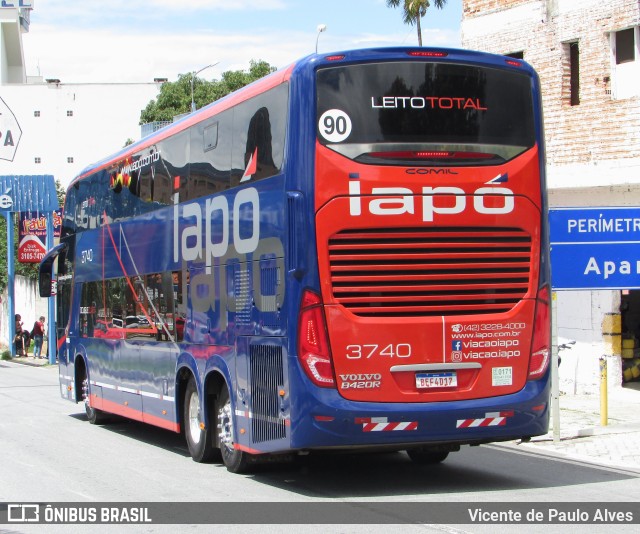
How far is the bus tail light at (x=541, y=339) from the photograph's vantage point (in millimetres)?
10977

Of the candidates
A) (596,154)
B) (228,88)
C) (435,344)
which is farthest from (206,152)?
(228,88)

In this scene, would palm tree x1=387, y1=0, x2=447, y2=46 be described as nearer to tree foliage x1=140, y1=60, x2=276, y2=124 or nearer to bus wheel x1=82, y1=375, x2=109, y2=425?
tree foliage x1=140, y1=60, x2=276, y2=124

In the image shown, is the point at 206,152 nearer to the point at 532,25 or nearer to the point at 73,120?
the point at 532,25

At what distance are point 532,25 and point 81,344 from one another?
11.8 meters

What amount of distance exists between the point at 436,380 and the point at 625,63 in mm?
12991

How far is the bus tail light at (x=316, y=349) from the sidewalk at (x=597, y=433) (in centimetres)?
443

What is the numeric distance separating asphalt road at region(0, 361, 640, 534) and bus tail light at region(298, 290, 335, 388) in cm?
119

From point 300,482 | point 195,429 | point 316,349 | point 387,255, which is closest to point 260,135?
point 387,255

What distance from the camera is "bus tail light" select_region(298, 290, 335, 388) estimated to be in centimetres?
1026

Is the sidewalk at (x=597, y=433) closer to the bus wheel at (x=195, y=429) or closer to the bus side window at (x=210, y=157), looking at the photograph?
the bus wheel at (x=195, y=429)

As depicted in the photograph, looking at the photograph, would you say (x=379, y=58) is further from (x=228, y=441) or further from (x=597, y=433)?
(x=597, y=433)

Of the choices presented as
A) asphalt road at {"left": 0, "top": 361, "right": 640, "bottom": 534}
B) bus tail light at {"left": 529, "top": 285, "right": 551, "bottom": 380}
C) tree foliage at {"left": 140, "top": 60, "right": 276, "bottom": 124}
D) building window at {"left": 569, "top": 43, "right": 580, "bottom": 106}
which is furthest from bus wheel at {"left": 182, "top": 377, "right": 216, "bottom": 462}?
tree foliage at {"left": 140, "top": 60, "right": 276, "bottom": 124}

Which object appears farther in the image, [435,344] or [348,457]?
[348,457]

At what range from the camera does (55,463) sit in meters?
13.4
